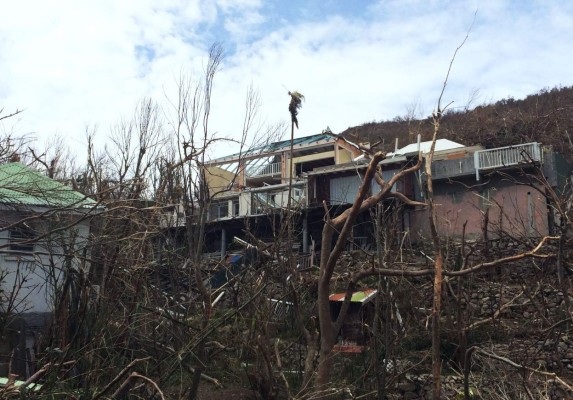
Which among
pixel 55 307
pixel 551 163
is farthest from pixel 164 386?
pixel 551 163

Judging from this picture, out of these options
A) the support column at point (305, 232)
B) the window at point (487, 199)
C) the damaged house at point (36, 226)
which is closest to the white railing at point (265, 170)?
the support column at point (305, 232)

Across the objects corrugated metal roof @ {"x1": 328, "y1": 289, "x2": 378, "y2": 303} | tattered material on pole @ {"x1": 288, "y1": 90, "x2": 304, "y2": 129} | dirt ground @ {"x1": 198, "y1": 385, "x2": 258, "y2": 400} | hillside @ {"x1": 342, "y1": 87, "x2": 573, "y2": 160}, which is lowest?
dirt ground @ {"x1": 198, "y1": 385, "x2": 258, "y2": 400}

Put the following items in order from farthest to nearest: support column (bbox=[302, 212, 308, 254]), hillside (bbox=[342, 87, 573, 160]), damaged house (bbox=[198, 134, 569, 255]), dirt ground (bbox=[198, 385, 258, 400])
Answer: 1. support column (bbox=[302, 212, 308, 254])
2. hillside (bbox=[342, 87, 573, 160])
3. damaged house (bbox=[198, 134, 569, 255])
4. dirt ground (bbox=[198, 385, 258, 400])

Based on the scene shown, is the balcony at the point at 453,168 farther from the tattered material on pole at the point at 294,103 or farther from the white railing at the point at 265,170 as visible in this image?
the tattered material on pole at the point at 294,103

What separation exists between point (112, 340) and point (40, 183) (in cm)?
254

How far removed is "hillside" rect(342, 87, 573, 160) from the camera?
2673 cm

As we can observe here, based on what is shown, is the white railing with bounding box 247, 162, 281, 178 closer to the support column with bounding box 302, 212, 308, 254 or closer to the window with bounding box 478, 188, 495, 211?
the support column with bounding box 302, 212, 308, 254

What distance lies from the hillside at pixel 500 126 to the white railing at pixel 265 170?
5.23 metres

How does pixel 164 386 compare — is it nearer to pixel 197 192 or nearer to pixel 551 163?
pixel 197 192

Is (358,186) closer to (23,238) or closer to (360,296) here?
(360,296)

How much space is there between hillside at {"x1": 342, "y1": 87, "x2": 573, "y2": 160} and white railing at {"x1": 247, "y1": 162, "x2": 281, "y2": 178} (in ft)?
17.2

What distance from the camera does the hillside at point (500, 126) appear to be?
2673 centimetres

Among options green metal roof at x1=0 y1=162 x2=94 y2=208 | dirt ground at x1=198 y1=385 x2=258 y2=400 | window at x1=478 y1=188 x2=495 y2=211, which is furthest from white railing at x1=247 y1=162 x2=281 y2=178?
green metal roof at x1=0 y1=162 x2=94 y2=208

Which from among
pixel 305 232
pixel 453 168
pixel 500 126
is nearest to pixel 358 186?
pixel 305 232
